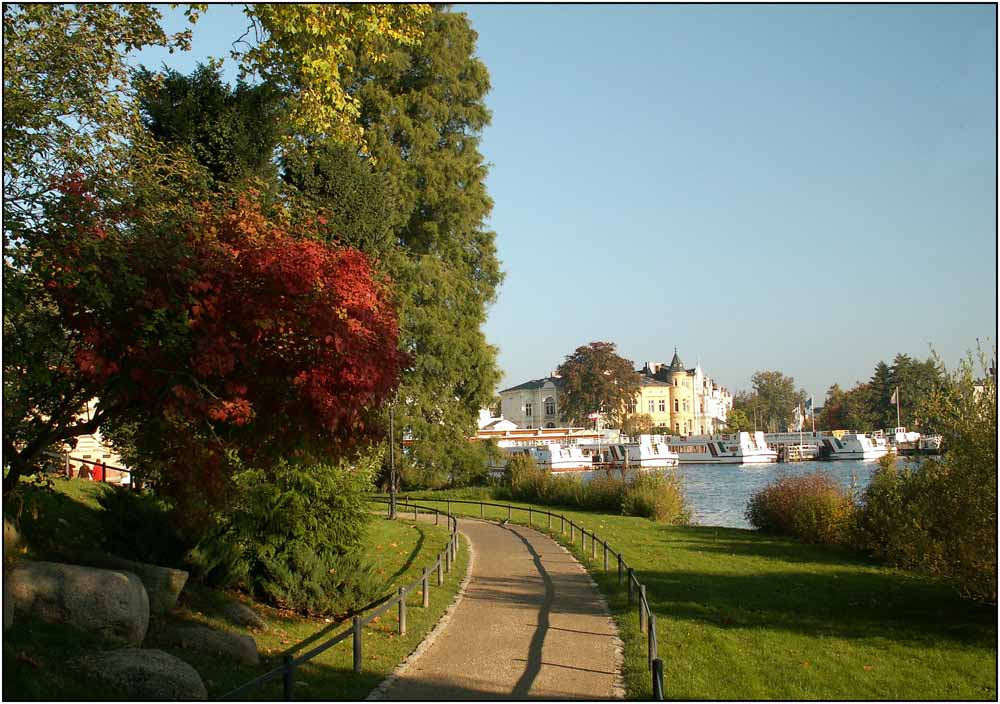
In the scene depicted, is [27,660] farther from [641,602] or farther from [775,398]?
[775,398]


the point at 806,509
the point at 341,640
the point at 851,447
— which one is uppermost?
the point at 851,447

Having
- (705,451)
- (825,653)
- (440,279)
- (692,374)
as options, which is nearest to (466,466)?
(440,279)

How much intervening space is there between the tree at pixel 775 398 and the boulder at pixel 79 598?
578 feet

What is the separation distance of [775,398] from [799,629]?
561 feet

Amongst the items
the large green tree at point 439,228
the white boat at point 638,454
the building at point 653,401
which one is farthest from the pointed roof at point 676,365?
the large green tree at point 439,228

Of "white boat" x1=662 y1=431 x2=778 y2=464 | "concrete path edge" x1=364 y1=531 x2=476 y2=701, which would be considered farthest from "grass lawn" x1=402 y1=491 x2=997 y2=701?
"white boat" x1=662 y1=431 x2=778 y2=464

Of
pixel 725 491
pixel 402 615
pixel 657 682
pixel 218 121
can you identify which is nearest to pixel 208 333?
Result: pixel 657 682

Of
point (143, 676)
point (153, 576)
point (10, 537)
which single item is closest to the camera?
point (143, 676)

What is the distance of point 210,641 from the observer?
1041 centimetres

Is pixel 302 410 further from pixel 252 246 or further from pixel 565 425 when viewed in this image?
pixel 565 425

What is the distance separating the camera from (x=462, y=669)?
421 inches

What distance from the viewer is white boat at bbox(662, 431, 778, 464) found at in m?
106

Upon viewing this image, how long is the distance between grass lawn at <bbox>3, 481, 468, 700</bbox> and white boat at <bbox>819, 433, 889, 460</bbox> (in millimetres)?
93301

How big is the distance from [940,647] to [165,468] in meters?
11.8
